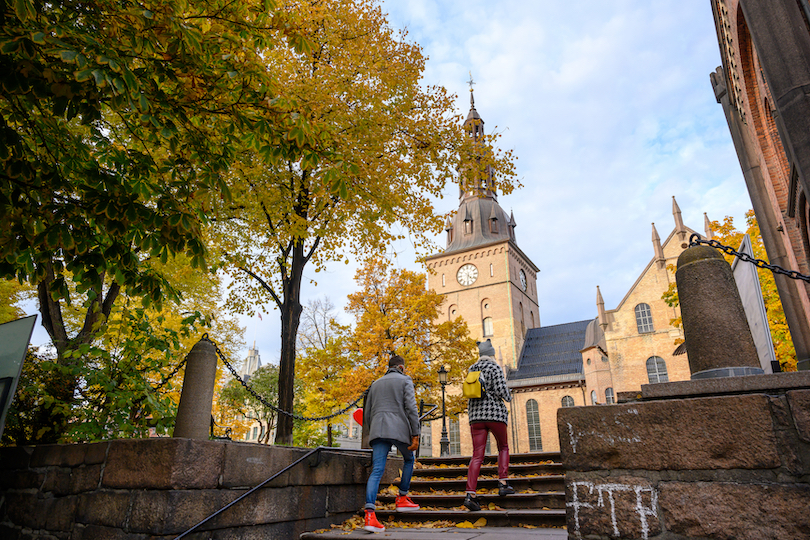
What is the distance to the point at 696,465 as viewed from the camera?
2.39m

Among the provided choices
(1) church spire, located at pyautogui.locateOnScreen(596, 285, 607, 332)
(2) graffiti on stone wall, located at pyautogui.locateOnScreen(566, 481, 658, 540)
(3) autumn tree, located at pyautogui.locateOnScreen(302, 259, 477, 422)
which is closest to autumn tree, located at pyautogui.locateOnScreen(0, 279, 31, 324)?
(3) autumn tree, located at pyautogui.locateOnScreen(302, 259, 477, 422)

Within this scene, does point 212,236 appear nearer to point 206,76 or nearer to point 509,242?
point 206,76

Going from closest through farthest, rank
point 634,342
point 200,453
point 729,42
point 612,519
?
1. point 612,519
2. point 200,453
3. point 729,42
4. point 634,342

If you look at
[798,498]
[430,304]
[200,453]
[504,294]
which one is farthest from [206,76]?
[504,294]

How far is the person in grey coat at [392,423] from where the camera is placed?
565cm

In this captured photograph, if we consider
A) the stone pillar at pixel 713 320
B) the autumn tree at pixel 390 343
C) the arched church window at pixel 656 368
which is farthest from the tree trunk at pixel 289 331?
the arched church window at pixel 656 368

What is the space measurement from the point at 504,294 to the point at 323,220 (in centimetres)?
3634

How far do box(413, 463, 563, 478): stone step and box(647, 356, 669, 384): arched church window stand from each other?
2623 cm

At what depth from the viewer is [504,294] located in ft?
146

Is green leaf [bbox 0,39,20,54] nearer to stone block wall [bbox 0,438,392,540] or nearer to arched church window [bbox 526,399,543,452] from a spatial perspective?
stone block wall [bbox 0,438,392,540]

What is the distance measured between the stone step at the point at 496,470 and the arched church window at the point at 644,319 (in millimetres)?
26972

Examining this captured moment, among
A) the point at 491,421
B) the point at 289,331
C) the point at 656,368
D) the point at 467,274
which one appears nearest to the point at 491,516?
the point at 491,421

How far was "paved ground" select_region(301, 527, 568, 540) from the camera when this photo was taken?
4.50 meters

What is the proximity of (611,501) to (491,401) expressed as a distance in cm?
372
